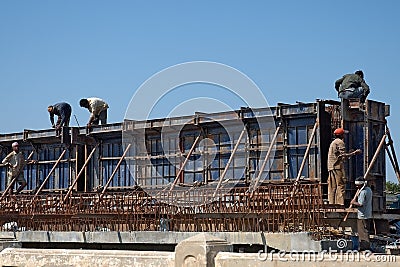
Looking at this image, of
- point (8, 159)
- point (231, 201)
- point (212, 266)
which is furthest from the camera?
point (8, 159)

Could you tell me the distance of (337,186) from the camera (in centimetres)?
1989

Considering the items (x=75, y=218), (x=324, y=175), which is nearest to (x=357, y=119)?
(x=324, y=175)

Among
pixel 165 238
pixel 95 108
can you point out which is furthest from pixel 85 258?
pixel 95 108

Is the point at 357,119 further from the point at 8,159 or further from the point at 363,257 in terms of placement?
the point at 8,159

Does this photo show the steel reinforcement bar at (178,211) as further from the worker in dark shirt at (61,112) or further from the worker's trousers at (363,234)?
the worker in dark shirt at (61,112)

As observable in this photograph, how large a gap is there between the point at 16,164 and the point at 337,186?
1534 cm

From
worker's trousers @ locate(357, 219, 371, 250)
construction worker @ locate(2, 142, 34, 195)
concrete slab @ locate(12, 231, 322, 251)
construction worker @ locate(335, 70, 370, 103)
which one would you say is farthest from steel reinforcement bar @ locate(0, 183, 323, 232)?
construction worker @ locate(335, 70, 370, 103)

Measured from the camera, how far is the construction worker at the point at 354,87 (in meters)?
22.6

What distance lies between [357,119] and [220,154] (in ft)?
17.1

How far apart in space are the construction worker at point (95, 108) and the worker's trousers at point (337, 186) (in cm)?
1303

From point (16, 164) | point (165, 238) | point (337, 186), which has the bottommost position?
point (165, 238)

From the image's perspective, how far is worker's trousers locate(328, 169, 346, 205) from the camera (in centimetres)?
1980

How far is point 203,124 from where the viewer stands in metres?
25.4

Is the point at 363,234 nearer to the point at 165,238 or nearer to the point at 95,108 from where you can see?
the point at 165,238
